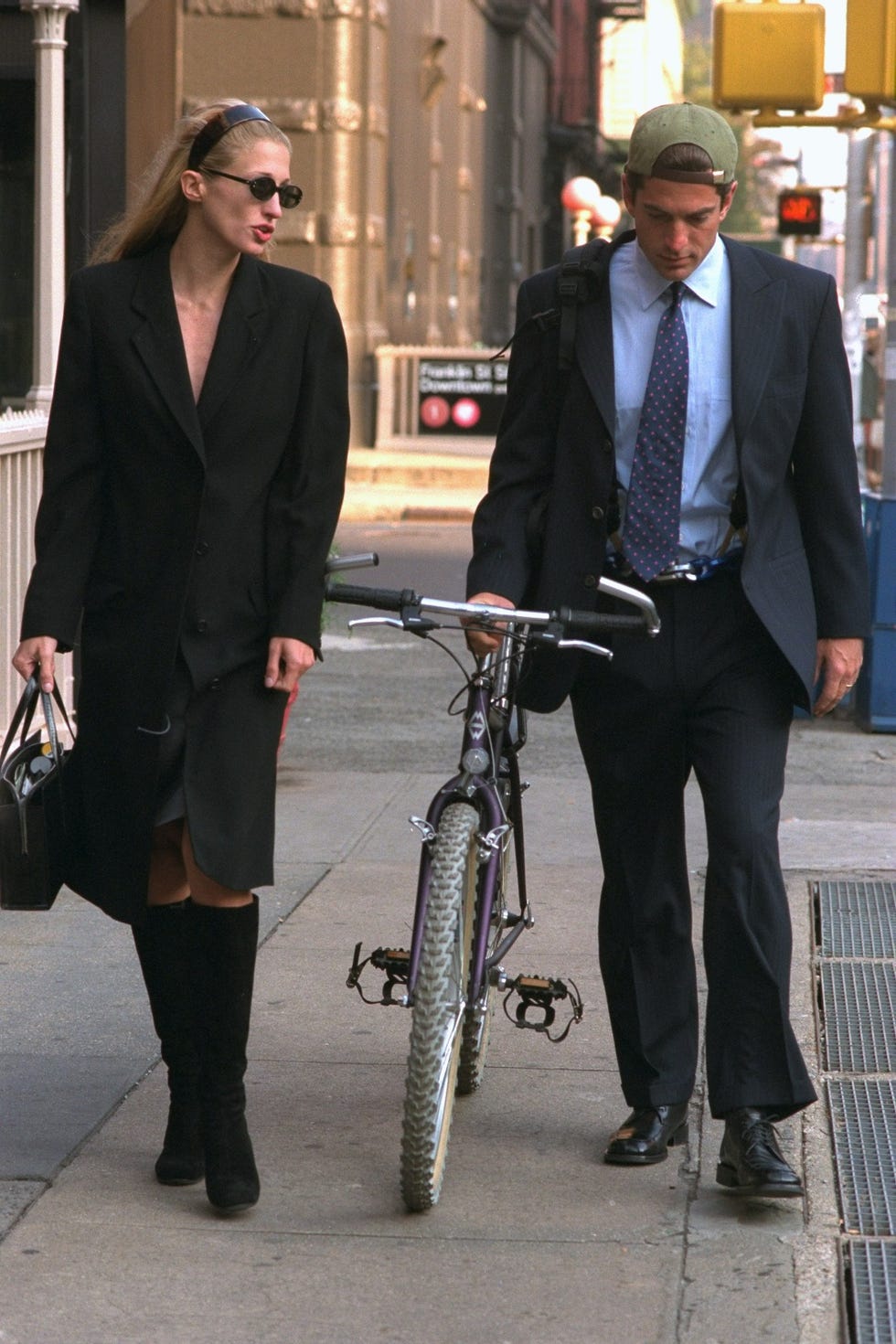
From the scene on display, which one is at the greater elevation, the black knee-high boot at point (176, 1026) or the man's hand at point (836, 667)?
the man's hand at point (836, 667)

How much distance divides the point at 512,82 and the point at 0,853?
35.9m

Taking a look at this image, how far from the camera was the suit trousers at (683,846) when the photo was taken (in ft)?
13.7

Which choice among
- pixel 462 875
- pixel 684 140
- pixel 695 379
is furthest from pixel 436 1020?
pixel 684 140

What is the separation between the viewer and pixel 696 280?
4184 millimetres

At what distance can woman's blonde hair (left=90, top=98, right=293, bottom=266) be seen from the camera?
13.1ft

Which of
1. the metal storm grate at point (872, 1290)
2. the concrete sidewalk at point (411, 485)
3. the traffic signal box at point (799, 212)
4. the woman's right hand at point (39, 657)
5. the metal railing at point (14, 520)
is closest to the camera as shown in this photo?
the metal storm grate at point (872, 1290)

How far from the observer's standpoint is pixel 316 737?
945cm

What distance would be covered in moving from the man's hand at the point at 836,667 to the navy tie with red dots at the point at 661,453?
0.37 metres

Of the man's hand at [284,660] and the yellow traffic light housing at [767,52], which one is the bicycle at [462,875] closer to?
the man's hand at [284,660]

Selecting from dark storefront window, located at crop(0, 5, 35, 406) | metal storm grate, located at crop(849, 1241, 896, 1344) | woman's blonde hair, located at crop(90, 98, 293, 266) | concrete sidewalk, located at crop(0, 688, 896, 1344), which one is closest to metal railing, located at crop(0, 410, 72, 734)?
dark storefront window, located at crop(0, 5, 35, 406)

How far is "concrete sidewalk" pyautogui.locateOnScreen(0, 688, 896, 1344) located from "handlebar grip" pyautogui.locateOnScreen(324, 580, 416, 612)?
113 centimetres

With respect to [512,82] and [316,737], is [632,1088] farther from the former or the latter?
[512,82]

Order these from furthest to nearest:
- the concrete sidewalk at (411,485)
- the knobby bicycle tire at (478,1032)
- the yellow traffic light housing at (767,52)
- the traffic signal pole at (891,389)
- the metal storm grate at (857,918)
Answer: the concrete sidewalk at (411,485), the traffic signal pole at (891,389), the yellow traffic light housing at (767,52), the metal storm grate at (857,918), the knobby bicycle tire at (478,1032)

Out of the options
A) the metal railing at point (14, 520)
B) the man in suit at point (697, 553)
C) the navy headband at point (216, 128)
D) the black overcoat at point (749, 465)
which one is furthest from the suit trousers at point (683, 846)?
the metal railing at point (14, 520)
